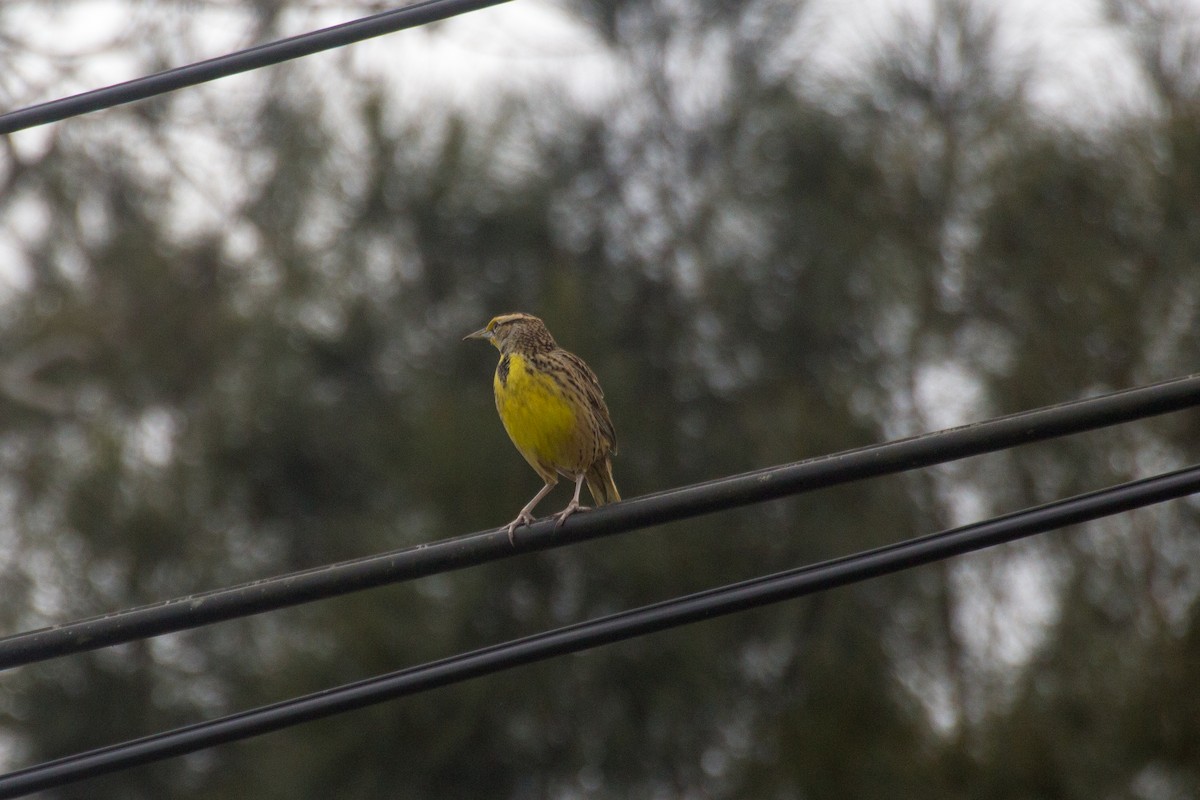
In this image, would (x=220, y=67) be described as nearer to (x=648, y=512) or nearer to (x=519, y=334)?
(x=648, y=512)

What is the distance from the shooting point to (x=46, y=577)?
1400 cm

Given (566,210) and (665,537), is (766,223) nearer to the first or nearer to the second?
(566,210)

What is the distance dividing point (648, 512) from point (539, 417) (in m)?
2.45

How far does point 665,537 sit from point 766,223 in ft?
11.1

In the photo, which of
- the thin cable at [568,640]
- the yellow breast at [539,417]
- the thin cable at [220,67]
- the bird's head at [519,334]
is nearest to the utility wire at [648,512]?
the thin cable at [568,640]

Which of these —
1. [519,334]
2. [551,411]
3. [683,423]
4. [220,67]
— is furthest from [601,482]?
[683,423]

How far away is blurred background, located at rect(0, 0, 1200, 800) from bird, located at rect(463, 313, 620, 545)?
16.3 ft

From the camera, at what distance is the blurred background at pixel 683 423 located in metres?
11.4

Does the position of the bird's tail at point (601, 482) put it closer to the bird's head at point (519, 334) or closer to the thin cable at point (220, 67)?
the bird's head at point (519, 334)

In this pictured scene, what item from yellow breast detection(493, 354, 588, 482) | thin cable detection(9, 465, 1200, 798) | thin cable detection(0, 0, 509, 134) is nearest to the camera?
thin cable detection(9, 465, 1200, 798)

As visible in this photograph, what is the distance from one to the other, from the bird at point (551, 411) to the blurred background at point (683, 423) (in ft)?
16.3

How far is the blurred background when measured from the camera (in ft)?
37.4

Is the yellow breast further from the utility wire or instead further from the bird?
the utility wire

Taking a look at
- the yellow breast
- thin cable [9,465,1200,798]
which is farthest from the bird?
thin cable [9,465,1200,798]
